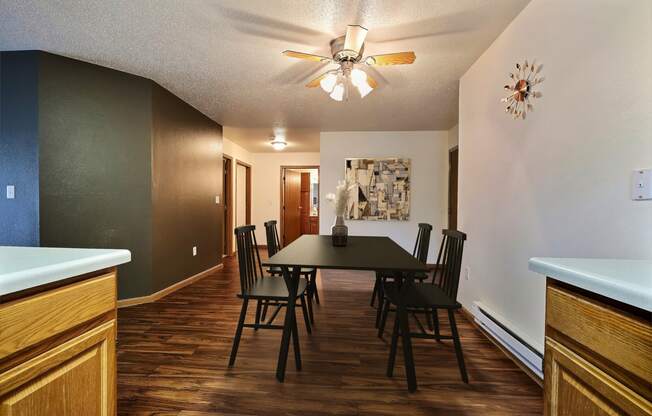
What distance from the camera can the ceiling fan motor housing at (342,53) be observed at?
2062 millimetres

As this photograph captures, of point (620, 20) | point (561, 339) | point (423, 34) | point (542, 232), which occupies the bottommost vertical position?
point (561, 339)

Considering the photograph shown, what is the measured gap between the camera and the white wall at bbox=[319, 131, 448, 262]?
4.79 metres

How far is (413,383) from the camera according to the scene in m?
1.62

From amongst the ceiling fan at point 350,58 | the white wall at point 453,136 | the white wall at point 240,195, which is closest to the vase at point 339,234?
the ceiling fan at point 350,58

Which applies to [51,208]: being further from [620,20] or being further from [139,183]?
[620,20]

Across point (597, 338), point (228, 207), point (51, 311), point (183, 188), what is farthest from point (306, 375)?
point (228, 207)

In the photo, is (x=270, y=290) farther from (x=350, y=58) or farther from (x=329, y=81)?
(x=350, y=58)

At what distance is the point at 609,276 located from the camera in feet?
2.21

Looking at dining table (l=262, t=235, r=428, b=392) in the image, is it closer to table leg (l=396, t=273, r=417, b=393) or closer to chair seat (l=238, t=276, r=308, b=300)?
table leg (l=396, t=273, r=417, b=393)

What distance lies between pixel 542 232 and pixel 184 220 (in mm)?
3655

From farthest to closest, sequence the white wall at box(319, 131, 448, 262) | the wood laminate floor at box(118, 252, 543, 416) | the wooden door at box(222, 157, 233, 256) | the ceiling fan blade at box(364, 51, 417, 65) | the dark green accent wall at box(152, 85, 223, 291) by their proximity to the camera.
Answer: the wooden door at box(222, 157, 233, 256)
the white wall at box(319, 131, 448, 262)
the dark green accent wall at box(152, 85, 223, 291)
the ceiling fan blade at box(364, 51, 417, 65)
the wood laminate floor at box(118, 252, 543, 416)

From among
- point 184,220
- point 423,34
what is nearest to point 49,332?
point 423,34

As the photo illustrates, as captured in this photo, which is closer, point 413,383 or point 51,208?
point 413,383

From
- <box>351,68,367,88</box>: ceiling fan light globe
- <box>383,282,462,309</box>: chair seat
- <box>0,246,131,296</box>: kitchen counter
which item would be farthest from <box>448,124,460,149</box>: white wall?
<box>0,246,131,296</box>: kitchen counter
